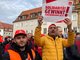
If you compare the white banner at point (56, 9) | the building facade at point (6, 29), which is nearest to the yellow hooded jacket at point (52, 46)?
the white banner at point (56, 9)

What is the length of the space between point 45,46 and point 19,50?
169cm

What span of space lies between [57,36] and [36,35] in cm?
57

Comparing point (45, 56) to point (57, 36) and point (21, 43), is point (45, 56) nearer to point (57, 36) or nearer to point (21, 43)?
point (57, 36)

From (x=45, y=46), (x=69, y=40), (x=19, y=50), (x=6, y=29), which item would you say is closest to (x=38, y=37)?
(x=45, y=46)

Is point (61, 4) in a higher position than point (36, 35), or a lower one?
higher

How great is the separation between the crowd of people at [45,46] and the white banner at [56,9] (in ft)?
0.60

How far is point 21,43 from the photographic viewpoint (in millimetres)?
5320

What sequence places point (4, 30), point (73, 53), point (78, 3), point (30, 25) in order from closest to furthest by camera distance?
point (73, 53)
point (78, 3)
point (30, 25)
point (4, 30)

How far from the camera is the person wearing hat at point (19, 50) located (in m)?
5.18

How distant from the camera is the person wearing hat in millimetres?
5176

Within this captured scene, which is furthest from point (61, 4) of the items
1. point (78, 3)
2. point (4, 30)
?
point (4, 30)

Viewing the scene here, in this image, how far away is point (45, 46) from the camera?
685 centimetres

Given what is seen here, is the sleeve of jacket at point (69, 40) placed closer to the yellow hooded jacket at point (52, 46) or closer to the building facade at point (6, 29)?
the yellow hooded jacket at point (52, 46)

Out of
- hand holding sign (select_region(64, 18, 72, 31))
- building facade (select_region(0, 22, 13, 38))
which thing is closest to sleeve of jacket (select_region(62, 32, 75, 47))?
hand holding sign (select_region(64, 18, 72, 31))
